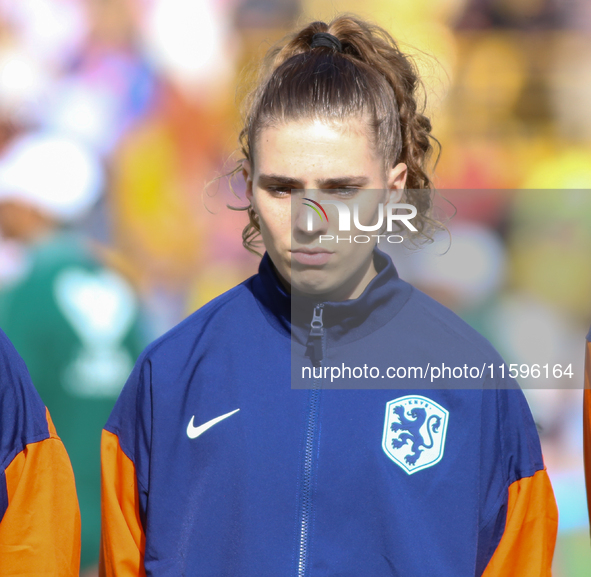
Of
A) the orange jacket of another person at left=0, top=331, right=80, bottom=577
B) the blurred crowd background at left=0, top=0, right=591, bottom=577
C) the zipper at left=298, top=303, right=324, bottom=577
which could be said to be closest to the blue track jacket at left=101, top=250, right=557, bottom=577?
the zipper at left=298, top=303, right=324, bottom=577

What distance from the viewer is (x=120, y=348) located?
2.77 m

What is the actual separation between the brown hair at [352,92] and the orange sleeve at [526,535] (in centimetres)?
64

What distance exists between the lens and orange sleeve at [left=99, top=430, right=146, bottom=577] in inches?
55.7

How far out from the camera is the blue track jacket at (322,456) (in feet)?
4.39

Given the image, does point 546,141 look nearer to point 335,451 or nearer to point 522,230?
point 522,230

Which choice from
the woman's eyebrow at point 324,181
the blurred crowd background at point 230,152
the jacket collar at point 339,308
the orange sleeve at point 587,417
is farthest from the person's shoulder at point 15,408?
the blurred crowd background at point 230,152

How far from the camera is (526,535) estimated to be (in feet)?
4.53

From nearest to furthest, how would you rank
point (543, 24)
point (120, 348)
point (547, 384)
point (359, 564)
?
1. point (359, 564)
2. point (120, 348)
3. point (547, 384)
4. point (543, 24)

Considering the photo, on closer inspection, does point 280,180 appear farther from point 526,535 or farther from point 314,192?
point 526,535

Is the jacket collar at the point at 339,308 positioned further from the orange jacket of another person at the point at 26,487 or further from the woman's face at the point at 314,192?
the orange jacket of another person at the point at 26,487

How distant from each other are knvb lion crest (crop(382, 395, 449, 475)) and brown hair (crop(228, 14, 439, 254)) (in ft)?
1.54

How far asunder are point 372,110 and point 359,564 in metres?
0.85

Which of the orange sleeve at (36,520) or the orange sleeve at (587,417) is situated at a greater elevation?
the orange sleeve at (587,417)

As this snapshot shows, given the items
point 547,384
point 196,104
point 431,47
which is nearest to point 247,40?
point 196,104
